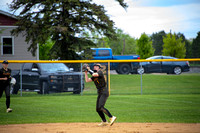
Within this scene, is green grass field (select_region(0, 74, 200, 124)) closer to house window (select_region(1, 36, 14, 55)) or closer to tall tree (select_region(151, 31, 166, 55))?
house window (select_region(1, 36, 14, 55))

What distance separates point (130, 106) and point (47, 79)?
632 centimetres

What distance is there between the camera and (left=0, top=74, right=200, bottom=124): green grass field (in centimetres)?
1016

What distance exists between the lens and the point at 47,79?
1711cm

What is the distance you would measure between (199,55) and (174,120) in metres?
66.8

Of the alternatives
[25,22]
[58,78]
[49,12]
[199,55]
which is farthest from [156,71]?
[199,55]

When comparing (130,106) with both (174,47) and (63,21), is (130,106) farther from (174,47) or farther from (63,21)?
(174,47)

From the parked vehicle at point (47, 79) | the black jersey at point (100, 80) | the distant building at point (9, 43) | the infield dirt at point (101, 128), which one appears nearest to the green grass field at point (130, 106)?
the parked vehicle at point (47, 79)

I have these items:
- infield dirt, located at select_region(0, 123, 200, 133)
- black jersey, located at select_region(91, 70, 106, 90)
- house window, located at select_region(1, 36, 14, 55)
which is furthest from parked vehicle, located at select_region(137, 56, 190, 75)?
house window, located at select_region(1, 36, 14, 55)

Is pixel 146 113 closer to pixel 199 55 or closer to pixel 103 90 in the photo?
pixel 103 90

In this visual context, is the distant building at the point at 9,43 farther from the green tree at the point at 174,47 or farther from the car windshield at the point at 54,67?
the green tree at the point at 174,47

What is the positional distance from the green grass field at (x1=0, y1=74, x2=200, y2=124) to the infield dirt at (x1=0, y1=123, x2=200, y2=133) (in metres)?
0.78

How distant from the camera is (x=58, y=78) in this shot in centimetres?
1720

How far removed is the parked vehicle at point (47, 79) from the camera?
17.2 metres

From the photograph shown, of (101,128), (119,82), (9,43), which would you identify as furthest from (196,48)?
(101,128)
